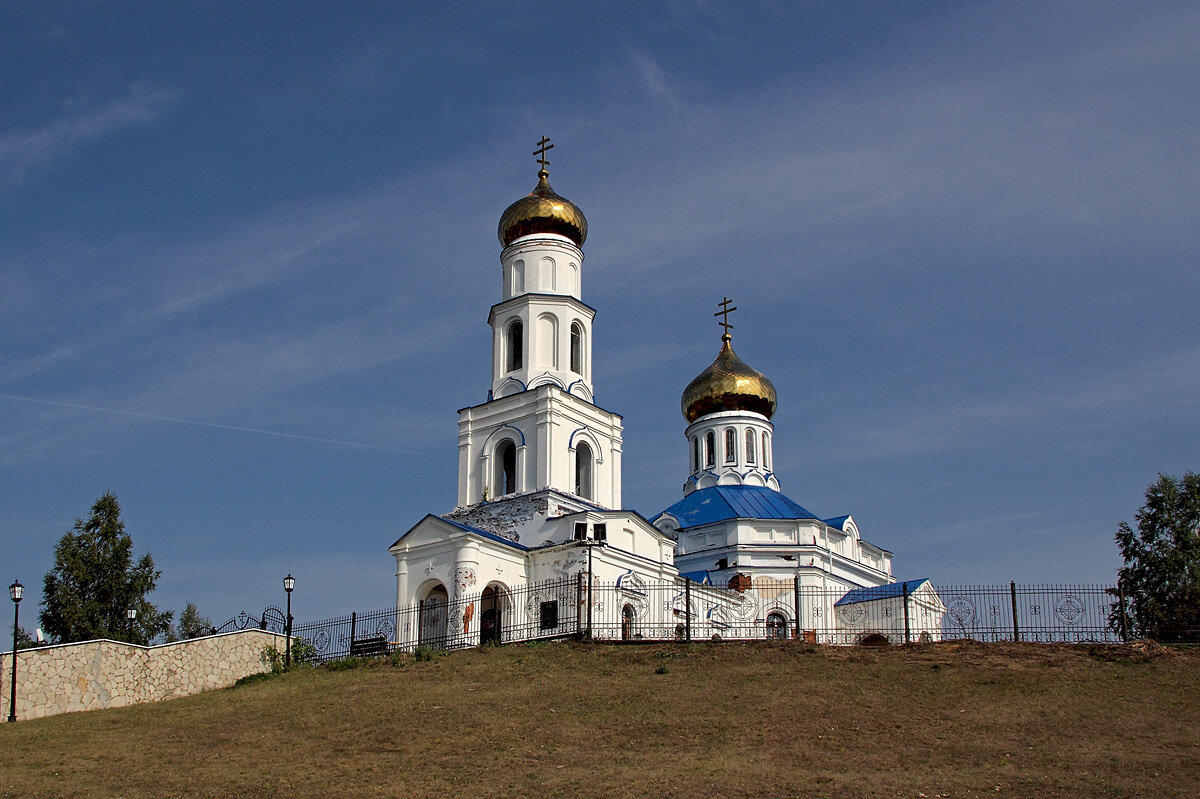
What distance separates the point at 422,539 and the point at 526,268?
9.09 meters

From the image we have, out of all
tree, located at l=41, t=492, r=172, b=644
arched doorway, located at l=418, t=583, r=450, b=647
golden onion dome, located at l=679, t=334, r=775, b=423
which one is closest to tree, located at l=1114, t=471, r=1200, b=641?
golden onion dome, located at l=679, t=334, r=775, b=423

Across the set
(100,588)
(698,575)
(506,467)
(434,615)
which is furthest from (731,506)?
(100,588)

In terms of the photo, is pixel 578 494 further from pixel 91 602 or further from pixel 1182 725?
pixel 1182 725

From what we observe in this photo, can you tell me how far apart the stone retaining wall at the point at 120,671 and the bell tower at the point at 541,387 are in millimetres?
9077

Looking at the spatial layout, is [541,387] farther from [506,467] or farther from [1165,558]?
[1165,558]

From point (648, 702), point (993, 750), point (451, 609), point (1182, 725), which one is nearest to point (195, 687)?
point (451, 609)

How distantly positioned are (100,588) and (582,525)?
13976mm

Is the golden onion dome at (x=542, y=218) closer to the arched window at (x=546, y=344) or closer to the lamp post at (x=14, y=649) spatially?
the arched window at (x=546, y=344)

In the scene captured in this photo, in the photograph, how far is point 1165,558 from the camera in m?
33.7

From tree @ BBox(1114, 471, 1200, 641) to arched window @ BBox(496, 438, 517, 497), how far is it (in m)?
17.1

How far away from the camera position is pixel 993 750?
14977 mm

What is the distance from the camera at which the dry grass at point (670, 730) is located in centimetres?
1379

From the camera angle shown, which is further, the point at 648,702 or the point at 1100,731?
the point at 648,702

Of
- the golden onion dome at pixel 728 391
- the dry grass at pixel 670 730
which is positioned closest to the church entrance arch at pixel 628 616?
the dry grass at pixel 670 730
